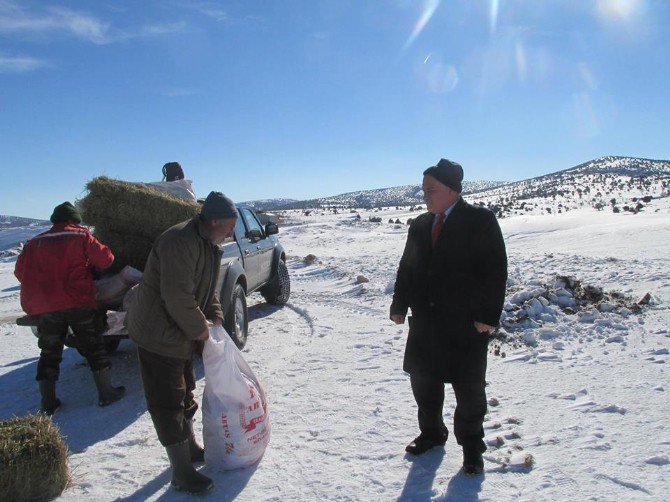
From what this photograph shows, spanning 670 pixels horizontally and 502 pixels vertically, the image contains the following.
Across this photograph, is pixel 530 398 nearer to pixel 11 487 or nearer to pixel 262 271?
pixel 11 487

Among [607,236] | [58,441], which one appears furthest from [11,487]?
[607,236]

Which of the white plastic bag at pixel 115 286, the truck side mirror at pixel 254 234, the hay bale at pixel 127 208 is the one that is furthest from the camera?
the truck side mirror at pixel 254 234

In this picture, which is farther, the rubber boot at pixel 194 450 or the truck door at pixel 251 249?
the truck door at pixel 251 249

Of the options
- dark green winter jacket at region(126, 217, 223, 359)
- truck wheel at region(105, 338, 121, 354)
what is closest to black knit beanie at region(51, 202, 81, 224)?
dark green winter jacket at region(126, 217, 223, 359)

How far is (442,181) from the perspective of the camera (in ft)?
10.3

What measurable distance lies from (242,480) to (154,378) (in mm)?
910

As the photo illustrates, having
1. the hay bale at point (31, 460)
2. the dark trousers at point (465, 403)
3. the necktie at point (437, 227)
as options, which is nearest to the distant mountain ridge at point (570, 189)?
the necktie at point (437, 227)

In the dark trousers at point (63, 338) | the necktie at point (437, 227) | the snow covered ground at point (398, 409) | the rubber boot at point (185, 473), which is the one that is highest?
the necktie at point (437, 227)

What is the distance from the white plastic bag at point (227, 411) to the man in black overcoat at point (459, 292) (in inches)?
49.4

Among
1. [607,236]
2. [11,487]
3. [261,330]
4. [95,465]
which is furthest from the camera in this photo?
[607,236]

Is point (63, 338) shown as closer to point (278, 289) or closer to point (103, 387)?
point (103, 387)

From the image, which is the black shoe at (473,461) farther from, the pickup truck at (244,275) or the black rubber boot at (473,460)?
the pickup truck at (244,275)

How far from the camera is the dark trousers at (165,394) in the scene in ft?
10.2

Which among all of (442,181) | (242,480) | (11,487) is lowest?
(242,480)
